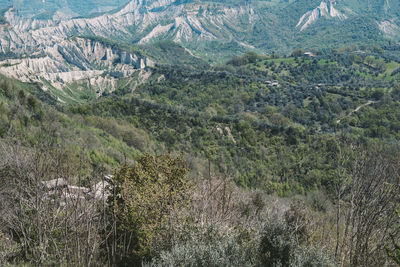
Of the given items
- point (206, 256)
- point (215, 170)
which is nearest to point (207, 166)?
point (215, 170)

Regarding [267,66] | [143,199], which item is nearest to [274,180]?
[143,199]

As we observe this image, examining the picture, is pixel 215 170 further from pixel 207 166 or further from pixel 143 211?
pixel 143 211

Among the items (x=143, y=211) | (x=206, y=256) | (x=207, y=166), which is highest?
(x=206, y=256)

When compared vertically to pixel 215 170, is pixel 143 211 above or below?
above

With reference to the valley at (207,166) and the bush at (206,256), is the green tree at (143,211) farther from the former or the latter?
the bush at (206,256)

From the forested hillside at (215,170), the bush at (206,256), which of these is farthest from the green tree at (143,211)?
the bush at (206,256)

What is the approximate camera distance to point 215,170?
46.4 meters

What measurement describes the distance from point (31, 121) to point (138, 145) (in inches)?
817

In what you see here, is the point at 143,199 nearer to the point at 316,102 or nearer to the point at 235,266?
the point at 235,266

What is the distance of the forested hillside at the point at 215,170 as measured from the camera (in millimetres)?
7617

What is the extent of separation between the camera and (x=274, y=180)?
5206 centimetres

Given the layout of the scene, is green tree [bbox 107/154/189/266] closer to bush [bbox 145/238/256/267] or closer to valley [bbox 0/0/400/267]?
valley [bbox 0/0/400/267]

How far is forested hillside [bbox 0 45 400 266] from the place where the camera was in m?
7.62

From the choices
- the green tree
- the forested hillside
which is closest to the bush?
the forested hillside
